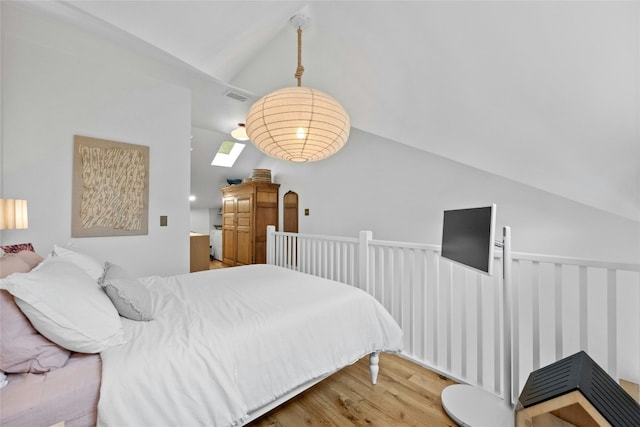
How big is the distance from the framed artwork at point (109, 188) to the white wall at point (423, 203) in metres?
2.69

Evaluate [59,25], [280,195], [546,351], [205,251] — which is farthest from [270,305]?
[280,195]

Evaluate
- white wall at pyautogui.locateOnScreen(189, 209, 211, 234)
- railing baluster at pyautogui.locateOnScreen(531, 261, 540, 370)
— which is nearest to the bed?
railing baluster at pyautogui.locateOnScreen(531, 261, 540, 370)

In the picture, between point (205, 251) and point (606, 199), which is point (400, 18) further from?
point (205, 251)

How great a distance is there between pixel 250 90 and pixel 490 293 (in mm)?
3577

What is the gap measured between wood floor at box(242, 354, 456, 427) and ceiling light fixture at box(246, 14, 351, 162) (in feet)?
5.42

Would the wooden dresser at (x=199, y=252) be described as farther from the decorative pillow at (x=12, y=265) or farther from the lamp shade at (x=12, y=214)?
the decorative pillow at (x=12, y=265)

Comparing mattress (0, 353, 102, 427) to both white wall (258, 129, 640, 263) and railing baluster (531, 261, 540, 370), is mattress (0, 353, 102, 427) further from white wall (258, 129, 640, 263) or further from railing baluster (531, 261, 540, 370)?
white wall (258, 129, 640, 263)

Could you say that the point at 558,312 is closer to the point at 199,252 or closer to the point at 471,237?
the point at 471,237

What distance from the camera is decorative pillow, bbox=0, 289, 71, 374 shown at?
0.90 m

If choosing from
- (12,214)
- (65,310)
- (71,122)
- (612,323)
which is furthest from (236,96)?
(612,323)

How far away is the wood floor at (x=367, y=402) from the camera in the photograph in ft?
5.15

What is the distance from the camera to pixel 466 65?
1867 millimetres

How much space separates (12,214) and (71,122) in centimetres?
106

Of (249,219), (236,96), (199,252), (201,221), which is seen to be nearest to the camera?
(236,96)
